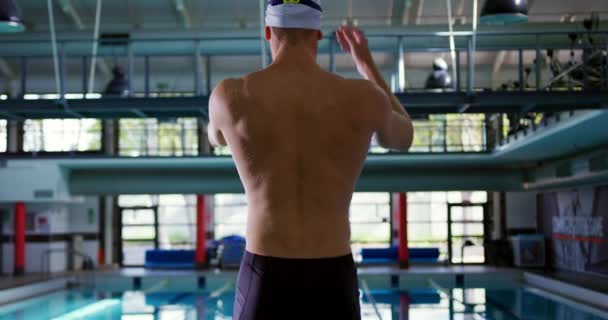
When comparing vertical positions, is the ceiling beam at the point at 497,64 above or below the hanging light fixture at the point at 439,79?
above

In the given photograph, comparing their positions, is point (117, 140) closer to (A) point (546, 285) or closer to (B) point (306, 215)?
(A) point (546, 285)

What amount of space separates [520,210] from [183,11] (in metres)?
11.4

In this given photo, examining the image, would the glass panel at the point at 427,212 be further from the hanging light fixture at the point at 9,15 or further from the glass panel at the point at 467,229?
the hanging light fixture at the point at 9,15

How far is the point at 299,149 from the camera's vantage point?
1359 millimetres

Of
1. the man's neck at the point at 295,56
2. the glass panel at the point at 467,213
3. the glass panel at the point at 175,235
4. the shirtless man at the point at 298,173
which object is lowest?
the glass panel at the point at 175,235

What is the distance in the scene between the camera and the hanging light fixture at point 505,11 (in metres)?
9.49

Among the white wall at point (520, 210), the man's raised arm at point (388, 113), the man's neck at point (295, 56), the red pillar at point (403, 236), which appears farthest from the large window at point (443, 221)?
the man's neck at point (295, 56)

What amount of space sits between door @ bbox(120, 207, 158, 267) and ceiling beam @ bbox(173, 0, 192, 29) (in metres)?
6.89

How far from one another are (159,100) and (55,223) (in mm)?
12509

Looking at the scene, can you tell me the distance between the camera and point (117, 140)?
883 inches

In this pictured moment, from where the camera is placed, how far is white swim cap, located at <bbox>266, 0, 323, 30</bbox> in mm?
1387

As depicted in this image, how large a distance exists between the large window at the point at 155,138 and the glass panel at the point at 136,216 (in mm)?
2236

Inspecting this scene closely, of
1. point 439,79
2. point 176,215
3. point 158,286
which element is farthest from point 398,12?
point 176,215

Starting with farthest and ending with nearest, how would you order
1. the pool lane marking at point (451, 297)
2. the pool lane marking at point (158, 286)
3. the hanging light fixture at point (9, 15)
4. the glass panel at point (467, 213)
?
the glass panel at point (467, 213) → the pool lane marking at point (158, 286) → the pool lane marking at point (451, 297) → the hanging light fixture at point (9, 15)
